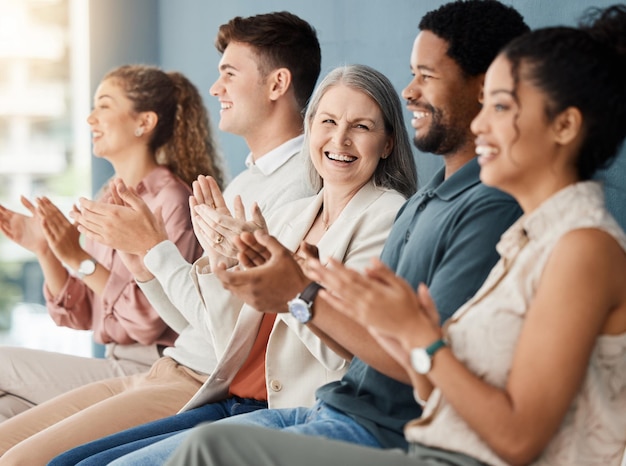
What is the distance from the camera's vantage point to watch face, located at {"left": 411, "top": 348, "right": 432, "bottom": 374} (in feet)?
4.51

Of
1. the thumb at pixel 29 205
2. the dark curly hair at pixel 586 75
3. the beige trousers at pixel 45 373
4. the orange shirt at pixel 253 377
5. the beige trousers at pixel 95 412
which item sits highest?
the dark curly hair at pixel 586 75

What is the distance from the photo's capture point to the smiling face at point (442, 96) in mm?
1891

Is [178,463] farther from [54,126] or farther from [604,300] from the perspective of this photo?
[54,126]

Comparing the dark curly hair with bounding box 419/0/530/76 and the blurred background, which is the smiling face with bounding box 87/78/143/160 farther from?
the dark curly hair with bounding box 419/0/530/76

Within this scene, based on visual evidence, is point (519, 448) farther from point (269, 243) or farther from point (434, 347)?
point (269, 243)

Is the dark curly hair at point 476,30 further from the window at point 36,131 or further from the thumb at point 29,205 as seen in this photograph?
the window at point 36,131

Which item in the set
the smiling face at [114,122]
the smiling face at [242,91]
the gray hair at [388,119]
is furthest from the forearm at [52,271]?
the gray hair at [388,119]

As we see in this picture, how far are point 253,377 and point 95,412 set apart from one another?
1.37 feet

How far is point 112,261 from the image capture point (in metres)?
3.14

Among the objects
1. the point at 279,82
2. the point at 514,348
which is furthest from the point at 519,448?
the point at 279,82

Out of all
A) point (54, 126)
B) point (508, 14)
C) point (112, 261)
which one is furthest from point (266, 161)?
point (54, 126)

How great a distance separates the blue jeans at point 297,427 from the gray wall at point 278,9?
2.47 ft

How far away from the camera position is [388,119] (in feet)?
7.55

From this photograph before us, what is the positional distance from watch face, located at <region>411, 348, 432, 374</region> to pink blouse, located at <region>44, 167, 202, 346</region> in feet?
5.22
